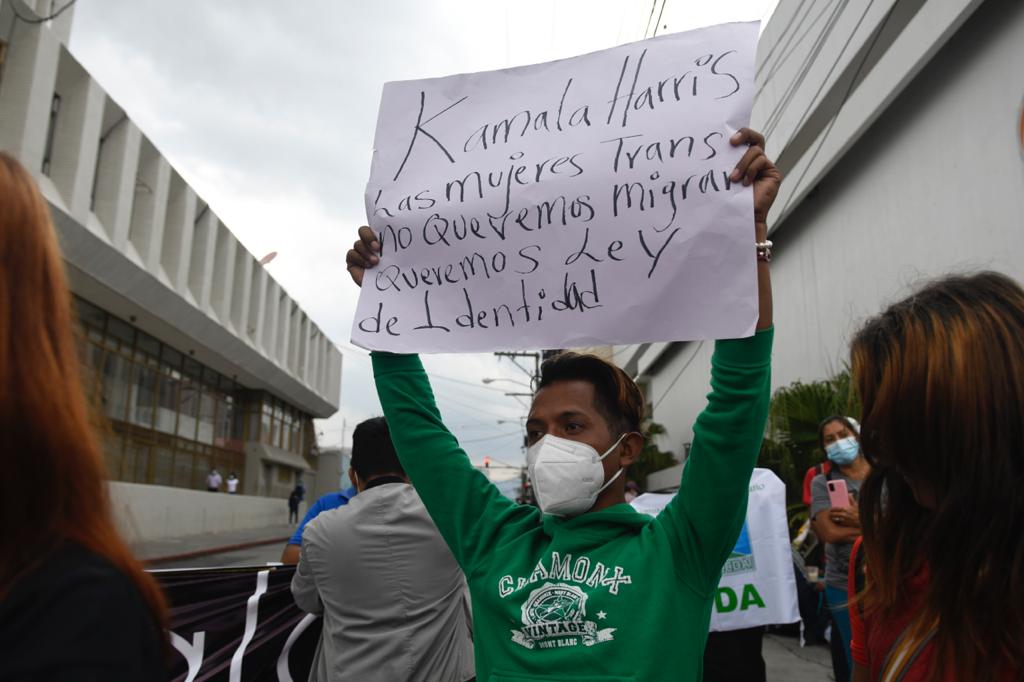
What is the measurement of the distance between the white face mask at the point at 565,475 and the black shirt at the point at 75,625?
102cm

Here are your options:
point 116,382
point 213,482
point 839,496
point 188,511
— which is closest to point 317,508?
point 839,496

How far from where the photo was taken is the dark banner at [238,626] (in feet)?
9.59

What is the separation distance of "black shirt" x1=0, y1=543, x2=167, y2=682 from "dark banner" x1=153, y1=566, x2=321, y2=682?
89.1 inches

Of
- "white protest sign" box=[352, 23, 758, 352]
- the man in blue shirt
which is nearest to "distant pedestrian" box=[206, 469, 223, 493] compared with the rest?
the man in blue shirt

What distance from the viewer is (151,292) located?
70.0 ft

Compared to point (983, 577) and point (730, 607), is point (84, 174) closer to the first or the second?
point (730, 607)

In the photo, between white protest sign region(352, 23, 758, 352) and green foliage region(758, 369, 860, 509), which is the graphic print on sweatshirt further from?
green foliage region(758, 369, 860, 509)

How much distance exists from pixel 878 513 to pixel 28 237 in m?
1.57

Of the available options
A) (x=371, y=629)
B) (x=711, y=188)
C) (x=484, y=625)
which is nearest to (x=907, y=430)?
(x=711, y=188)

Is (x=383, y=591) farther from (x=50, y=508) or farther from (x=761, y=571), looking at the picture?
(x=761, y=571)

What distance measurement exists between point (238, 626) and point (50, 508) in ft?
8.06

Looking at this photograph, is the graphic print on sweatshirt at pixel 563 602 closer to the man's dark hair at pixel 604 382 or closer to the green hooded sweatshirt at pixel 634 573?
the green hooded sweatshirt at pixel 634 573

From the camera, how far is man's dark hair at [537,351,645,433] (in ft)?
6.34

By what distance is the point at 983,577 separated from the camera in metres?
1.22
